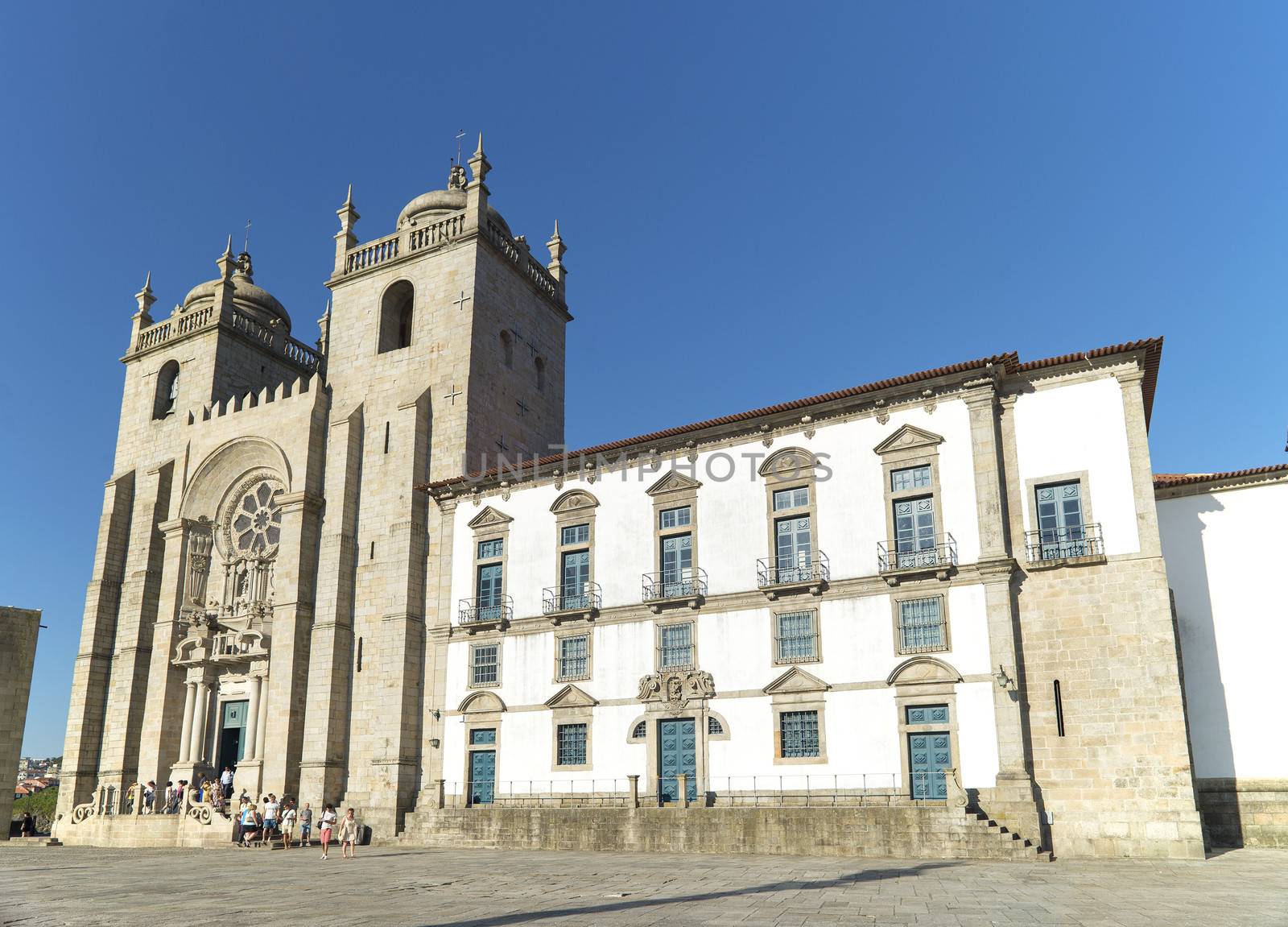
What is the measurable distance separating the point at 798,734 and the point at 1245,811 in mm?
10442

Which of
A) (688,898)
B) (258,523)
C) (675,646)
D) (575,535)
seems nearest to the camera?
(688,898)

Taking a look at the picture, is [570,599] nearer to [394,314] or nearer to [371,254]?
[394,314]

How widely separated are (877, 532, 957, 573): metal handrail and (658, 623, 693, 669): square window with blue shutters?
5.40 m

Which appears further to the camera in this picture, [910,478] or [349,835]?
[349,835]

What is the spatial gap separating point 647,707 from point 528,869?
289 inches

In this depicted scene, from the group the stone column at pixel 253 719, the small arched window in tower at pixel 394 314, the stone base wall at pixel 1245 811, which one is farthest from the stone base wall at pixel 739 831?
the small arched window in tower at pixel 394 314

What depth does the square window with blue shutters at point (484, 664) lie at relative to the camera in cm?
2944

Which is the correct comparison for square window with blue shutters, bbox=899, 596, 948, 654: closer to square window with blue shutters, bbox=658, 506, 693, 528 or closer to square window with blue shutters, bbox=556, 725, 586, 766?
square window with blue shutters, bbox=658, 506, 693, 528

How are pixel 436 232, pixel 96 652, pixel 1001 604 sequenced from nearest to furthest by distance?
pixel 1001 604, pixel 436 232, pixel 96 652

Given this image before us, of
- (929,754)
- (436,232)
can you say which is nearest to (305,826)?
(929,754)

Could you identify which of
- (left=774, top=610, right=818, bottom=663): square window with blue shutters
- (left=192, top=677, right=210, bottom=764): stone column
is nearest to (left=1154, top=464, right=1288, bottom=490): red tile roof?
(left=774, top=610, right=818, bottom=663): square window with blue shutters

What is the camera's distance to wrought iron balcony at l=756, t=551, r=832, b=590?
24.8m

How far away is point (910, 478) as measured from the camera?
966 inches

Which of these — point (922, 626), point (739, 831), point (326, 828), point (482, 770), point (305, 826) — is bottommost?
point (305, 826)
